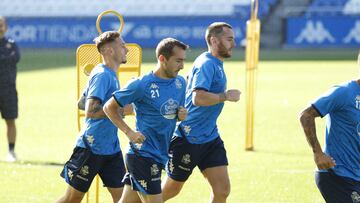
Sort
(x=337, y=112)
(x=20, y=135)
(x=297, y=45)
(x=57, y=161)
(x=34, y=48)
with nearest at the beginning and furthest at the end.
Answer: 1. (x=337, y=112)
2. (x=57, y=161)
3. (x=20, y=135)
4. (x=297, y=45)
5. (x=34, y=48)

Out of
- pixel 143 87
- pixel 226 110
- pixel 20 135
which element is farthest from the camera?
pixel 226 110

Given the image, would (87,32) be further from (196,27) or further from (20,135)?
(20,135)

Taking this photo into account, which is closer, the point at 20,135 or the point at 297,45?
the point at 20,135

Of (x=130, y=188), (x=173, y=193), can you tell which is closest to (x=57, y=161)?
(x=173, y=193)

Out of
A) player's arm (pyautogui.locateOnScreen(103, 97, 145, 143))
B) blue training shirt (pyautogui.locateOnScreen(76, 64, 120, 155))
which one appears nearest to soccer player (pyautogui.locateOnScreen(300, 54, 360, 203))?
player's arm (pyautogui.locateOnScreen(103, 97, 145, 143))

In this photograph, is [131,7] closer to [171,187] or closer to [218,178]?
[171,187]

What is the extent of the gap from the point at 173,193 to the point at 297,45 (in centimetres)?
3082

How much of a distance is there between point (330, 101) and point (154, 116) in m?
1.71

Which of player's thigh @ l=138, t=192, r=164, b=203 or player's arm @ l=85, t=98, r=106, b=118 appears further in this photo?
player's arm @ l=85, t=98, r=106, b=118

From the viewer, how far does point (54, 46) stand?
137ft

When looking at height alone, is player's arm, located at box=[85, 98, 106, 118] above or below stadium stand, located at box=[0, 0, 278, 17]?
above

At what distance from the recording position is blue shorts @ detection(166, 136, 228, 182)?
9.11 metres

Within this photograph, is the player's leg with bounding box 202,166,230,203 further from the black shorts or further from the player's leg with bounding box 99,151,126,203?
the black shorts

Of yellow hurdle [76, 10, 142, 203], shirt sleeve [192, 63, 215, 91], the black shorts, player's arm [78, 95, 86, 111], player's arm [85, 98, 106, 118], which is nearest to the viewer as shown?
player's arm [85, 98, 106, 118]
